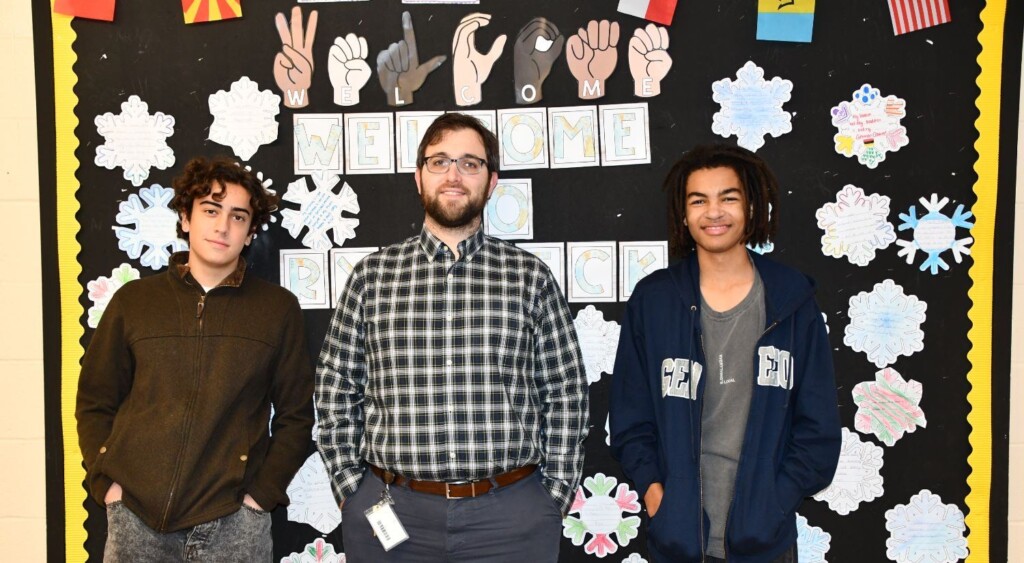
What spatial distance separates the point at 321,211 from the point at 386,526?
3.61ft

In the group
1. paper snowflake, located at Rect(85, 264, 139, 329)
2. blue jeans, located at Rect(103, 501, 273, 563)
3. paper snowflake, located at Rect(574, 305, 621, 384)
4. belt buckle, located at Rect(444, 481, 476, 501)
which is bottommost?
blue jeans, located at Rect(103, 501, 273, 563)

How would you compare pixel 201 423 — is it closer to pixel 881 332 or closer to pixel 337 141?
pixel 337 141

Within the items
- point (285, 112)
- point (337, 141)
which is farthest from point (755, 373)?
point (285, 112)

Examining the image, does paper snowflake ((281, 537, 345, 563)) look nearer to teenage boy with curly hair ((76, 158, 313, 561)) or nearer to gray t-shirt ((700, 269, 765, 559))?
teenage boy with curly hair ((76, 158, 313, 561))

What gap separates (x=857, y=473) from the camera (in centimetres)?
256

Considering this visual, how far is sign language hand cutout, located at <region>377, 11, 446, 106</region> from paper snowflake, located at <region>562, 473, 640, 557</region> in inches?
57.5

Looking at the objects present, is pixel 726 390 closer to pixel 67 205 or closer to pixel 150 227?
pixel 150 227

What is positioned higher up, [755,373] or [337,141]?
[337,141]

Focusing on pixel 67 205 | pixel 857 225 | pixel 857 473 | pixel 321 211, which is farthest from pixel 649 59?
pixel 67 205

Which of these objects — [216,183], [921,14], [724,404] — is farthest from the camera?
[921,14]

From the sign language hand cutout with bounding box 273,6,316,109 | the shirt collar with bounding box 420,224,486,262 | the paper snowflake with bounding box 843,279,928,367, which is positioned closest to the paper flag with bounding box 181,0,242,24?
the sign language hand cutout with bounding box 273,6,316,109

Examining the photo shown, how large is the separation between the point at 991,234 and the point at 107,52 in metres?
3.07

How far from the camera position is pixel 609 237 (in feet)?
8.47

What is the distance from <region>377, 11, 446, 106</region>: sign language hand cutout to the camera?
2.60m
